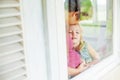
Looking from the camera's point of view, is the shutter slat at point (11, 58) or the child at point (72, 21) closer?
the shutter slat at point (11, 58)

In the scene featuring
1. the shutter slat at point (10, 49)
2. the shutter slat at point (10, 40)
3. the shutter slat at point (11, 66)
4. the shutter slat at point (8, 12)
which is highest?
the shutter slat at point (8, 12)

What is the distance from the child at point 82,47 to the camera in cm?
120

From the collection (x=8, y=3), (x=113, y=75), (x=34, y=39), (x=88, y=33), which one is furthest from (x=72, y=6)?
(x=113, y=75)

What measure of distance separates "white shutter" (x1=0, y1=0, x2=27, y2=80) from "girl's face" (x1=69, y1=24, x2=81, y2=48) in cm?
44

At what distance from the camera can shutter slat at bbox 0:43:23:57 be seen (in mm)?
731

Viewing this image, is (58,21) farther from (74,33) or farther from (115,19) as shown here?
(115,19)

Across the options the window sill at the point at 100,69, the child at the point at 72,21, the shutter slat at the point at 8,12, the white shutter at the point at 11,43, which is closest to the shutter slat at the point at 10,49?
the white shutter at the point at 11,43

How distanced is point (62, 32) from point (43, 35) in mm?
130

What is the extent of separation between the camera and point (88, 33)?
53.2 inches

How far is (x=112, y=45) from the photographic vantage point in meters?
1.68

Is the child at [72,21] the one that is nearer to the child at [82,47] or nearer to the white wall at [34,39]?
the child at [82,47]

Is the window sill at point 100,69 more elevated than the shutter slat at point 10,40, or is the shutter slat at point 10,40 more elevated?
the shutter slat at point 10,40

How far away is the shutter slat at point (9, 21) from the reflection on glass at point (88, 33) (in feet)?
Result: 1.30

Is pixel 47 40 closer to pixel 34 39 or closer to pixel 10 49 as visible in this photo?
pixel 34 39
